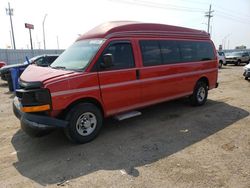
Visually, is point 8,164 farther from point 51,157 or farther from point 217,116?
point 217,116

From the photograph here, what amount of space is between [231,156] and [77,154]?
2.89 meters

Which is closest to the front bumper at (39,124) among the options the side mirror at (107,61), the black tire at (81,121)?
the black tire at (81,121)

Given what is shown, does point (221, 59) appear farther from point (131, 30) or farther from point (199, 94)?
point (131, 30)

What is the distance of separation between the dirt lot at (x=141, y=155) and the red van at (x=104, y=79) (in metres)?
0.52

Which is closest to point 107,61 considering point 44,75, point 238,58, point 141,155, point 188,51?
point 44,75

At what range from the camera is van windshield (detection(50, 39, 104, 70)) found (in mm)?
4695

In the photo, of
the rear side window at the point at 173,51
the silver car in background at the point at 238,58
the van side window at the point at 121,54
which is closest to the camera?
the van side window at the point at 121,54

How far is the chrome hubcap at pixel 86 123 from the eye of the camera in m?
4.58

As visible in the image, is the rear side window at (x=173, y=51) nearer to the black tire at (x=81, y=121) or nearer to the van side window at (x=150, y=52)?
the van side window at (x=150, y=52)

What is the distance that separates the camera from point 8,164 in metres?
4.00

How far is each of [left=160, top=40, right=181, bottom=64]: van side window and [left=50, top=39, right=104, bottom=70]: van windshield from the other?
202 cm

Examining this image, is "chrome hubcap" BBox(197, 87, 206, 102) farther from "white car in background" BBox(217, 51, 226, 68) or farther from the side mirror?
"white car in background" BBox(217, 51, 226, 68)

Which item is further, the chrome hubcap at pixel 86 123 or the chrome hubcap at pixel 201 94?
the chrome hubcap at pixel 201 94

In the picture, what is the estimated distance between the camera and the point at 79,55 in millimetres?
5016
